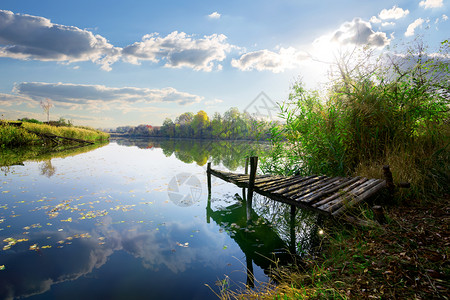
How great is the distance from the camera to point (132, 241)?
5840 mm

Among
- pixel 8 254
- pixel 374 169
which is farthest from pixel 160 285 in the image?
pixel 374 169

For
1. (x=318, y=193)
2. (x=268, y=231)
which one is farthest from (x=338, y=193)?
(x=268, y=231)

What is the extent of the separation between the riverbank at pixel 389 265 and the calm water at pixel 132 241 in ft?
→ 2.95

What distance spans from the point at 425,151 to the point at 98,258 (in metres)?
8.14

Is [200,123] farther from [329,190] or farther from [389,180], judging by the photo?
[389,180]

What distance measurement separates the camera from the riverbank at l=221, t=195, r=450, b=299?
8.70ft

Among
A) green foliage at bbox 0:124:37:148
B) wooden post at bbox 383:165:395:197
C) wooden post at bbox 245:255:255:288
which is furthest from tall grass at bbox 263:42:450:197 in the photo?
green foliage at bbox 0:124:37:148

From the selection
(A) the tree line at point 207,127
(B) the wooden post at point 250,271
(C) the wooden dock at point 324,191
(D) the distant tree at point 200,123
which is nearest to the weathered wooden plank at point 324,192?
(C) the wooden dock at point 324,191

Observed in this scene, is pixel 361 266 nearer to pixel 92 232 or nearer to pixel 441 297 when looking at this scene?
pixel 441 297

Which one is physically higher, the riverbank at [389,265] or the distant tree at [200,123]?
the distant tree at [200,123]

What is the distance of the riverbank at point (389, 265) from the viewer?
2652 millimetres

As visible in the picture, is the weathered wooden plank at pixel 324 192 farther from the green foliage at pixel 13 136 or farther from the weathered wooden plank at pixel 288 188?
the green foliage at pixel 13 136

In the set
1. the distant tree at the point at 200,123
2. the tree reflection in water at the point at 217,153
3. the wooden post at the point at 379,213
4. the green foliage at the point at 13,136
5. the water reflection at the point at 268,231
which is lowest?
the water reflection at the point at 268,231

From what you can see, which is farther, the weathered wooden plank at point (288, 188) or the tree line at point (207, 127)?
the tree line at point (207, 127)
